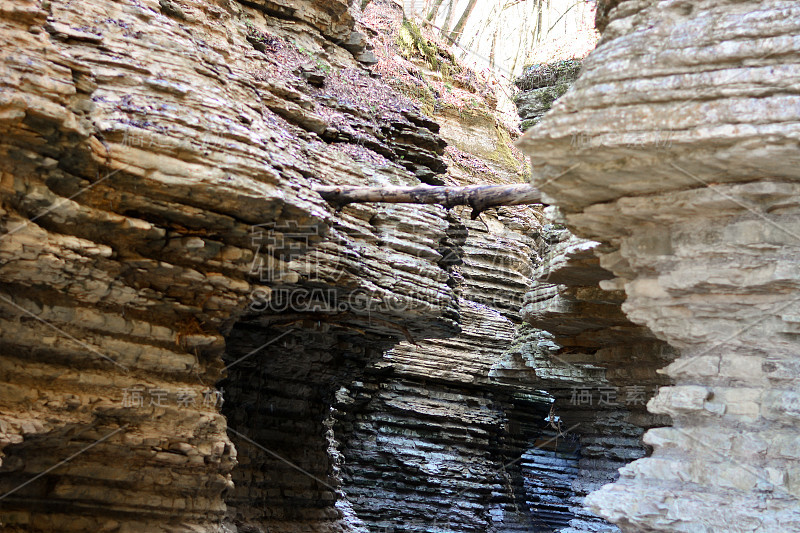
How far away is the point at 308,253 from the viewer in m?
11.0

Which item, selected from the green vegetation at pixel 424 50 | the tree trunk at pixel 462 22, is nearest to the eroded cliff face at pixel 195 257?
the green vegetation at pixel 424 50

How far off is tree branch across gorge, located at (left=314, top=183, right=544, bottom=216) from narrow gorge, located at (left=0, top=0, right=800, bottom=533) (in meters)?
0.44

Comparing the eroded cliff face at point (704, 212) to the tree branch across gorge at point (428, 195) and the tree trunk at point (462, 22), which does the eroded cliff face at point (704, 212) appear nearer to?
the tree branch across gorge at point (428, 195)

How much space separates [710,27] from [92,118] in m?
6.50

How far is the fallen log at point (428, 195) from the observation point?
1083cm

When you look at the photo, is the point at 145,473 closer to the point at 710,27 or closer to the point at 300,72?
the point at 300,72

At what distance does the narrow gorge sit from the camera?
7.39m

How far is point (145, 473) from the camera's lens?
989cm

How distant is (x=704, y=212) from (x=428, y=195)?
418cm

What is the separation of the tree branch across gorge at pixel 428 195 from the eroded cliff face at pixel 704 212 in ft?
7.39

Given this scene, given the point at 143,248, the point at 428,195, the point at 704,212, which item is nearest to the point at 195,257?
A: the point at 143,248

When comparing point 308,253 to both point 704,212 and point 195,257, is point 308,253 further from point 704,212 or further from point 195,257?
point 704,212

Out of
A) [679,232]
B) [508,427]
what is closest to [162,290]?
[679,232]

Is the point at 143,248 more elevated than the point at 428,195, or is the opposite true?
the point at 428,195
